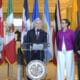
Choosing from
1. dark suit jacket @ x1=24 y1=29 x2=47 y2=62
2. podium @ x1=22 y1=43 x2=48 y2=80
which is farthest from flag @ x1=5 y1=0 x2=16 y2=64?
podium @ x1=22 y1=43 x2=48 y2=80

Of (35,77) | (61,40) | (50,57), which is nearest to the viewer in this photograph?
(35,77)

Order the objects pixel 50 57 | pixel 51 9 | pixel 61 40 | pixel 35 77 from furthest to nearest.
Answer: pixel 51 9 < pixel 50 57 < pixel 61 40 < pixel 35 77

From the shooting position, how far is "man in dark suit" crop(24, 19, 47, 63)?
195 inches

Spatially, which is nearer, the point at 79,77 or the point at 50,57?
the point at 79,77

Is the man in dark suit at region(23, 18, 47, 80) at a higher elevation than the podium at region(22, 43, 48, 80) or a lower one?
higher

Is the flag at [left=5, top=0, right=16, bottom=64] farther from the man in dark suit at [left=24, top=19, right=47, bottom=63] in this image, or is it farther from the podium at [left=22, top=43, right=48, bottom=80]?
the podium at [left=22, top=43, right=48, bottom=80]

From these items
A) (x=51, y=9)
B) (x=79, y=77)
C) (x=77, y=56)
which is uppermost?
(x=51, y=9)

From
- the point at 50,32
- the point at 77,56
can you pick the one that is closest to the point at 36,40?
the point at 77,56

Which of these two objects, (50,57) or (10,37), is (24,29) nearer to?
(10,37)

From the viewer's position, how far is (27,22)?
6.38 metres

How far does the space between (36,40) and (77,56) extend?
91cm

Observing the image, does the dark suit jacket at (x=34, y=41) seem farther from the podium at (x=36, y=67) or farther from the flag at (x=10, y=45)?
the flag at (x=10, y=45)

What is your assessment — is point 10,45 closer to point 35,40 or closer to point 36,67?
point 35,40

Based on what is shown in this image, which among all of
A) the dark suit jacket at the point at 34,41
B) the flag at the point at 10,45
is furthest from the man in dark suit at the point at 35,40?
the flag at the point at 10,45
